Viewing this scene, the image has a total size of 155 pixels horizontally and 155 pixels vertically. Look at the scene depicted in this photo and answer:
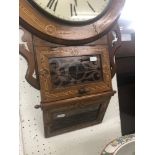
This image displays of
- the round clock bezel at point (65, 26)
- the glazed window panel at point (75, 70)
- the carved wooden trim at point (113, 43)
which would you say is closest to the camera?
the round clock bezel at point (65, 26)

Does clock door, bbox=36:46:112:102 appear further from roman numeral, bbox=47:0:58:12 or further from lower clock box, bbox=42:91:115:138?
roman numeral, bbox=47:0:58:12

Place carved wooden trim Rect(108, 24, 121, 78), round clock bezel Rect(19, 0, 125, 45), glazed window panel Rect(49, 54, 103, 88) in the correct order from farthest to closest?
carved wooden trim Rect(108, 24, 121, 78), glazed window panel Rect(49, 54, 103, 88), round clock bezel Rect(19, 0, 125, 45)

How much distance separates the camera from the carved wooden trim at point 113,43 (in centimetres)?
125

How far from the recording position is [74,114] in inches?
45.6

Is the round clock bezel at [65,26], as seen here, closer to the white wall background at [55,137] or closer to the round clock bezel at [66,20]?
the round clock bezel at [66,20]

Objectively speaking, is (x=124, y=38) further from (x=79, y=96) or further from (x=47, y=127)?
(x=47, y=127)

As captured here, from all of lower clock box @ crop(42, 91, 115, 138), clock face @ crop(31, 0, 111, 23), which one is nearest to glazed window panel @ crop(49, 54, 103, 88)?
lower clock box @ crop(42, 91, 115, 138)

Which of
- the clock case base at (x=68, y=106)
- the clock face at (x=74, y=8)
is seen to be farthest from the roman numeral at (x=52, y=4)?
the clock case base at (x=68, y=106)

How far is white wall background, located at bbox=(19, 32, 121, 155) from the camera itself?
1003 millimetres

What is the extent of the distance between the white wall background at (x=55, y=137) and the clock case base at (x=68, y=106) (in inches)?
1.2

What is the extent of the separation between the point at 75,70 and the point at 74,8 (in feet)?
1.08

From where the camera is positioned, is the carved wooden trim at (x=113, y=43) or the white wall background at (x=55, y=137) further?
the carved wooden trim at (x=113, y=43)

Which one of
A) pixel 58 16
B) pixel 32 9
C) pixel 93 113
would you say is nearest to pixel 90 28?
pixel 58 16

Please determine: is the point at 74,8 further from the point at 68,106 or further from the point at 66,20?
the point at 68,106
